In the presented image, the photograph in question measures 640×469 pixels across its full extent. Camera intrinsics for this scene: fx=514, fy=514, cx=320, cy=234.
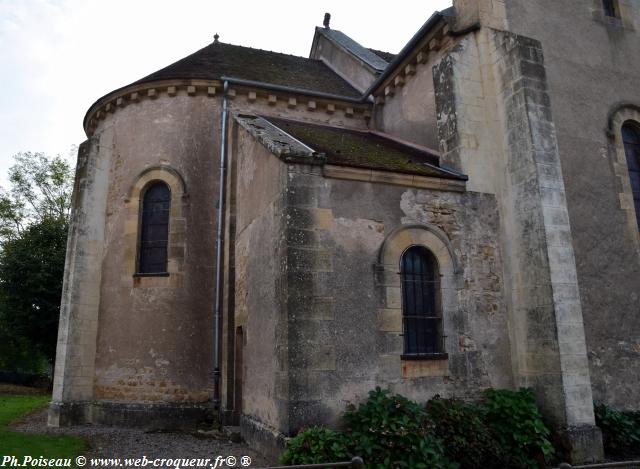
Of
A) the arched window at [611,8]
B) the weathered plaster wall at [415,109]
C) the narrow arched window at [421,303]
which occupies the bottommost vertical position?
the narrow arched window at [421,303]

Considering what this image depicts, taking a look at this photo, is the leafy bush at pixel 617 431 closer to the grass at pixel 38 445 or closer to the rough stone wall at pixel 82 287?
the grass at pixel 38 445

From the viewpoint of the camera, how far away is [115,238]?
12.3 m

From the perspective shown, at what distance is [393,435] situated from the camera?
22.6 ft

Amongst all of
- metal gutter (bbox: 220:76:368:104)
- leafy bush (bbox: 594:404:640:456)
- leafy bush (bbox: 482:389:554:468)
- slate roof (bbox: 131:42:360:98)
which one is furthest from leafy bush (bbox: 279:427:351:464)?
slate roof (bbox: 131:42:360:98)

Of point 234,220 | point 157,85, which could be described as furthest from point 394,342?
point 157,85

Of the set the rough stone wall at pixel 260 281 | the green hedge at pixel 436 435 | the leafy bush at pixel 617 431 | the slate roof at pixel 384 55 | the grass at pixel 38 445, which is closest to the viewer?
the green hedge at pixel 436 435

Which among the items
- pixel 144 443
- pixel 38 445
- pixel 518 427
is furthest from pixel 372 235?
pixel 38 445

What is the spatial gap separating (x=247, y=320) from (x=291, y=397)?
288cm

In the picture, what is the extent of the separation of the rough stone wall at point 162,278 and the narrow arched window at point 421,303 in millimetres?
4993

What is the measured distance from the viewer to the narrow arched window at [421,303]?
8.47 metres

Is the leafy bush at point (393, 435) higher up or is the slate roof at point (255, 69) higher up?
the slate roof at point (255, 69)

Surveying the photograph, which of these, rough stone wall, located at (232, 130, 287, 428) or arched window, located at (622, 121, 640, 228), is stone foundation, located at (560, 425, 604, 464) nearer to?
rough stone wall, located at (232, 130, 287, 428)

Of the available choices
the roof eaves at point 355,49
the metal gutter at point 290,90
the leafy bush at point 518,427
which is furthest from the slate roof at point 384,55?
the leafy bush at point 518,427

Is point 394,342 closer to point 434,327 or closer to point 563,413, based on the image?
point 434,327
